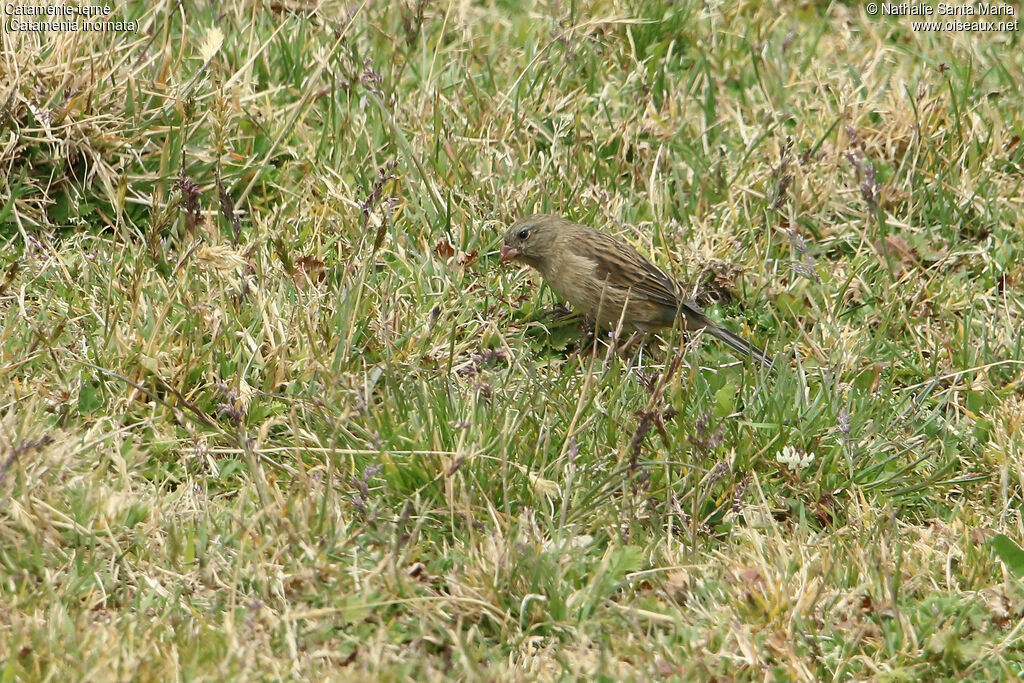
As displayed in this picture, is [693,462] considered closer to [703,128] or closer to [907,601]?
[907,601]

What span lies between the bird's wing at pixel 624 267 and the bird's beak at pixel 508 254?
0.30 metres

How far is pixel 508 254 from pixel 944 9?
3384 mm

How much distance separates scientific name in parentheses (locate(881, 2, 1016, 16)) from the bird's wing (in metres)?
2.74

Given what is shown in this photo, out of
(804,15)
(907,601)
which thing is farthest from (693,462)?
(804,15)

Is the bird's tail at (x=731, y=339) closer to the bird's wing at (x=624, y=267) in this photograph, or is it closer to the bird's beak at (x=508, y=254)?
the bird's wing at (x=624, y=267)

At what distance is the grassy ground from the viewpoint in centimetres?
393

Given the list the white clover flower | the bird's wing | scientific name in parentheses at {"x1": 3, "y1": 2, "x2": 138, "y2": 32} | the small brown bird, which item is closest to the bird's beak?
the small brown bird

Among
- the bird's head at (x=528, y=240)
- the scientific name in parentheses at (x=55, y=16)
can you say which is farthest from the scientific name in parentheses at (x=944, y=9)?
the scientific name in parentheses at (x=55, y=16)

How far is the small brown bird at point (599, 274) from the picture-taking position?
5.72 m

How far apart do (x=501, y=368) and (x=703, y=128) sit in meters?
2.12

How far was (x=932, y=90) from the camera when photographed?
692 cm

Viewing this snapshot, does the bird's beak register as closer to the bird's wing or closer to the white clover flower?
the bird's wing

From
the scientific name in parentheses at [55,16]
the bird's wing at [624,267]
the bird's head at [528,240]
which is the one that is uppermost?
the scientific name in parentheses at [55,16]

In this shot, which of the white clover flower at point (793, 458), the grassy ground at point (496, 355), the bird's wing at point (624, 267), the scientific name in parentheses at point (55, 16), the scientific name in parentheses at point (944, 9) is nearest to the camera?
the grassy ground at point (496, 355)
